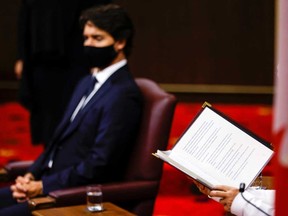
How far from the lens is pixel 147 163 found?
2.82 metres

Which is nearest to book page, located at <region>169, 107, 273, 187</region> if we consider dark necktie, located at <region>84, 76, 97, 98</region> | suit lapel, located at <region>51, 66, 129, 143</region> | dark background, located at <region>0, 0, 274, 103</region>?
suit lapel, located at <region>51, 66, 129, 143</region>

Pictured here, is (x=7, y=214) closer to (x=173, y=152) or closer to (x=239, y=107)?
(x=173, y=152)

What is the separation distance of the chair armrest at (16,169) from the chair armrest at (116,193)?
55 cm

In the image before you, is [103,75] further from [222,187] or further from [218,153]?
[222,187]

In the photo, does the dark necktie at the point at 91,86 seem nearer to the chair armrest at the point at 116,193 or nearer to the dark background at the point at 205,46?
the chair armrest at the point at 116,193

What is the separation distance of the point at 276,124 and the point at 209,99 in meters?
5.34

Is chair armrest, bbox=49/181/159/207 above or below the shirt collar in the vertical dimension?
below

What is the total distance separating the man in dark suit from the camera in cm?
279

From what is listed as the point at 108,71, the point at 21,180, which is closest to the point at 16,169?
the point at 21,180

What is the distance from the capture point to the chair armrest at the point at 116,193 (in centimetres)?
263

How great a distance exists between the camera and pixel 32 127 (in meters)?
4.25

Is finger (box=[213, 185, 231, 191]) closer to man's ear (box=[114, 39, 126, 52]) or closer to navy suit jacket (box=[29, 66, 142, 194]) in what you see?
navy suit jacket (box=[29, 66, 142, 194])

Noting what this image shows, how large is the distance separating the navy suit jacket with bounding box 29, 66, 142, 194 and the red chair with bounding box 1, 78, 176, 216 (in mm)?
42

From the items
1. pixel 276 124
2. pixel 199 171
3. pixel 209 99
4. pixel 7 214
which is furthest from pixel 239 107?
pixel 276 124
